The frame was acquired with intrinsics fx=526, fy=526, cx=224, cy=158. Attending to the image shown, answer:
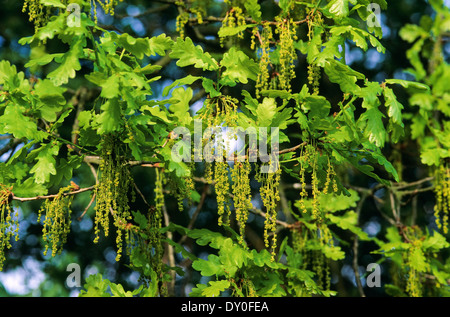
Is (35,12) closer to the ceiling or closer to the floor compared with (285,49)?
closer to the ceiling

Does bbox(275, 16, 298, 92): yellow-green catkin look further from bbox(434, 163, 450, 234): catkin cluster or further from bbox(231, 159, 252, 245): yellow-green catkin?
bbox(434, 163, 450, 234): catkin cluster

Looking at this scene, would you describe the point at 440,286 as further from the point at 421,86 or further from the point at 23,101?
the point at 23,101

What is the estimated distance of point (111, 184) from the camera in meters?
2.73

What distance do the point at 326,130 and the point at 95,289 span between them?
5.17 ft

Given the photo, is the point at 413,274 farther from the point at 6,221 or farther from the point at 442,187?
the point at 6,221

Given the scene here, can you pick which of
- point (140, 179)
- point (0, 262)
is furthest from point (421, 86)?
point (140, 179)

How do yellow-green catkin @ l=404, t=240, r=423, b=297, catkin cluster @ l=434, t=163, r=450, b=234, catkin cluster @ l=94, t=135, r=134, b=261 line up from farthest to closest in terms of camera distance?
yellow-green catkin @ l=404, t=240, r=423, b=297 → catkin cluster @ l=434, t=163, r=450, b=234 → catkin cluster @ l=94, t=135, r=134, b=261

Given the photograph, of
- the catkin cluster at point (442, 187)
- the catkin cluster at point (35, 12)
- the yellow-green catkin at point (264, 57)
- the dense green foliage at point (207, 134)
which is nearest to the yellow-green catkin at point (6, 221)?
the dense green foliage at point (207, 134)

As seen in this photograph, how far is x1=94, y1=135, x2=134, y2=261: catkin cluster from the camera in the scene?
2686mm

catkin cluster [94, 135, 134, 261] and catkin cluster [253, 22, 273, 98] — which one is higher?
catkin cluster [253, 22, 273, 98]

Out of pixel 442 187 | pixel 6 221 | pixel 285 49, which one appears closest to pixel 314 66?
pixel 285 49

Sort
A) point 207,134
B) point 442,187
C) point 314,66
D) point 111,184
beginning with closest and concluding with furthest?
point 111,184
point 207,134
point 314,66
point 442,187

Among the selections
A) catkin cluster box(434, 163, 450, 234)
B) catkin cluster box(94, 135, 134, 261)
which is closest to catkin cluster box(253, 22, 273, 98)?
catkin cluster box(94, 135, 134, 261)

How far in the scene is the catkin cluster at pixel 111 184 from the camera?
2686 mm
